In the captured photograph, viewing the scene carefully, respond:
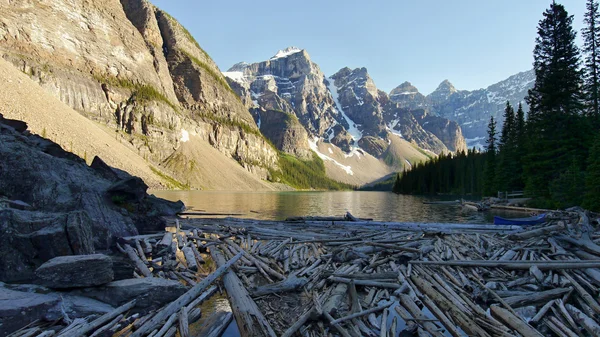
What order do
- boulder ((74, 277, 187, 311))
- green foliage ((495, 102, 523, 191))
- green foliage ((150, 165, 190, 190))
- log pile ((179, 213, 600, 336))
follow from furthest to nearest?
green foliage ((150, 165, 190, 190))
green foliage ((495, 102, 523, 191))
boulder ((74, 277, 187, 311))
log pile ((179, 213, 600, 336))

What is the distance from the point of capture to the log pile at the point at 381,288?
675cm

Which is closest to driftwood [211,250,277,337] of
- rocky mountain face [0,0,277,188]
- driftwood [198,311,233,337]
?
driftwood [198,311,233,337]

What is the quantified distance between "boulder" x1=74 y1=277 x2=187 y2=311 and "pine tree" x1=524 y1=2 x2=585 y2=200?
42.7 m

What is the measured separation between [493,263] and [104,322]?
1196cm

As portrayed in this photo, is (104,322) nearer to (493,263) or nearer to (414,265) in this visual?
(414,265)

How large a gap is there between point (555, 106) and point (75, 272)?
49303 mm

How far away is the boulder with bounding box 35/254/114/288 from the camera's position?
301 inches

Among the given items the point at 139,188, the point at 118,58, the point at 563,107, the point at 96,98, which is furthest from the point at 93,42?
the point at 563,107

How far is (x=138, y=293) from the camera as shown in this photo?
8.16 meters

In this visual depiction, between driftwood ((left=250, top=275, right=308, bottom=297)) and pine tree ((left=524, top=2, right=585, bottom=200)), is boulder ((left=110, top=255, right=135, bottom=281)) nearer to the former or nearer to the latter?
driftwood ((left=250, top=275, right=308, bottom=297))

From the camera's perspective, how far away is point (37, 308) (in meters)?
6.49

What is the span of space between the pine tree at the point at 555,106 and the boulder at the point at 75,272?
A: 44.1m

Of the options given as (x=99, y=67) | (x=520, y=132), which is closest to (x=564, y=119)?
(x=520, y=132)

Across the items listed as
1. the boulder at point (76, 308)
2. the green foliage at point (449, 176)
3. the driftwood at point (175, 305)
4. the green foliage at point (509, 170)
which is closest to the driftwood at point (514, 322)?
the driftwood at point (175, 305)
